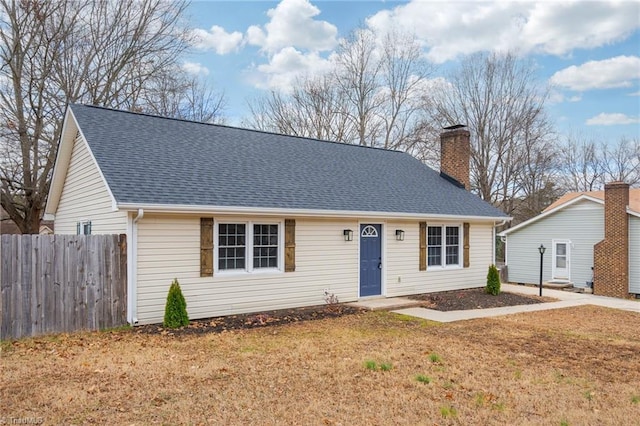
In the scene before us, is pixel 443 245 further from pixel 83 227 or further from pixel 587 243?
pixel 83 227

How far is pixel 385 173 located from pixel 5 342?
11534mm

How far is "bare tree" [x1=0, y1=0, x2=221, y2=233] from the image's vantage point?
57.1 ft

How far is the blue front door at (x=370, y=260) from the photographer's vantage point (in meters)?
12.5

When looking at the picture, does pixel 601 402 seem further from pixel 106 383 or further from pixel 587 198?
pixel 587 198

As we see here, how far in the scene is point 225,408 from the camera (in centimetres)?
489

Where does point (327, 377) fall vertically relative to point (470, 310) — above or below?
above

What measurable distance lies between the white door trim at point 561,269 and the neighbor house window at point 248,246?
52.4 feet

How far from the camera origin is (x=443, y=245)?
1441 cm

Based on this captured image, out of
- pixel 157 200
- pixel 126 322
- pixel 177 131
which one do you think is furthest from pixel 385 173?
pixel 126 322

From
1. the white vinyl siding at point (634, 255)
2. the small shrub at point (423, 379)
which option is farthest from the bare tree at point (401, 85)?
the small shrub at point (423, 379)

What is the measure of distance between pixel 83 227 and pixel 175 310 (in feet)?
15.5

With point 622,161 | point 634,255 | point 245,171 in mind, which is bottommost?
point 634,255

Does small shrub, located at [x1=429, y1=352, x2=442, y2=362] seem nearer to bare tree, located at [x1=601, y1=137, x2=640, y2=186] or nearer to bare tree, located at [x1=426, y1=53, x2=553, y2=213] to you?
bare tree, located at [x1=426, y1=53, x2=553, y2=213]

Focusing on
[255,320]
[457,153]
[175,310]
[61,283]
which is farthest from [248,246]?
[457,153]
